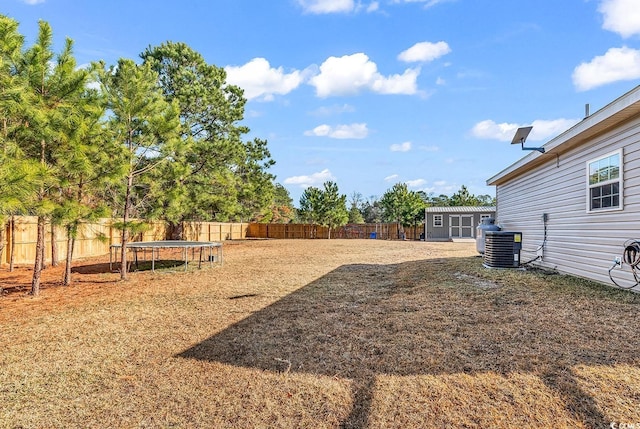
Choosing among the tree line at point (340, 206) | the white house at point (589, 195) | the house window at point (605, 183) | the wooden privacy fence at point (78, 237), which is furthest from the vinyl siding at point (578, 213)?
the tree line at point (340, 206)

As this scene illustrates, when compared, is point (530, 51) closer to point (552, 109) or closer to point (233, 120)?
point (552, 109)

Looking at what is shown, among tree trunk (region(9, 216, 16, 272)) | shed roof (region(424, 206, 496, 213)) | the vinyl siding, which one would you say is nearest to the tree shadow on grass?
the vinyl siding

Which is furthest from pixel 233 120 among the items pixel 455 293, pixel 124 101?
pixel 455 293

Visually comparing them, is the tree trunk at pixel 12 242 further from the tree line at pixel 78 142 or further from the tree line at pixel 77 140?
the tree line at pixel 77 140

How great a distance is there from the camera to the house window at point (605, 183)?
19.7 ft

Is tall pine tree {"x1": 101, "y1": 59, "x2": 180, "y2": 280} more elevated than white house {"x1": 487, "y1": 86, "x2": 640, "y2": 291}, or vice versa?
tall pine tree {"x1": 101, "y1": 59, "x2": 180, "y2": 280}

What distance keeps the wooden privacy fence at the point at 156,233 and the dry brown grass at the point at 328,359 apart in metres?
3.99

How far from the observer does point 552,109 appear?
10703 millimetres

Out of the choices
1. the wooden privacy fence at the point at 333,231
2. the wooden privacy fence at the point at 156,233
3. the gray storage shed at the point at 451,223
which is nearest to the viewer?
the wooden privacy fence at the point at 156,233

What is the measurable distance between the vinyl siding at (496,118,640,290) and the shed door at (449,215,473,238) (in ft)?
60.9

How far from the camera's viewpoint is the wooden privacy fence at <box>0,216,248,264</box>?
9.19 meters

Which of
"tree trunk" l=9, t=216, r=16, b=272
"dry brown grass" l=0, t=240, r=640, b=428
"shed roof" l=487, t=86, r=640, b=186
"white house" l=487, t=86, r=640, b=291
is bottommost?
"dry brown grass" l=0, t=240, r=640, b=428

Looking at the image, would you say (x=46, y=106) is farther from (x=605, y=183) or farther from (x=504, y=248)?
(x=504, y=248)

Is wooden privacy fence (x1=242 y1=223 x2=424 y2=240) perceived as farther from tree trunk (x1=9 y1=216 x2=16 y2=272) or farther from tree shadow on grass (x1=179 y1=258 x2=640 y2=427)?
tree shadow on grass (x1=179 y1=258 x2=640 y2=427)
